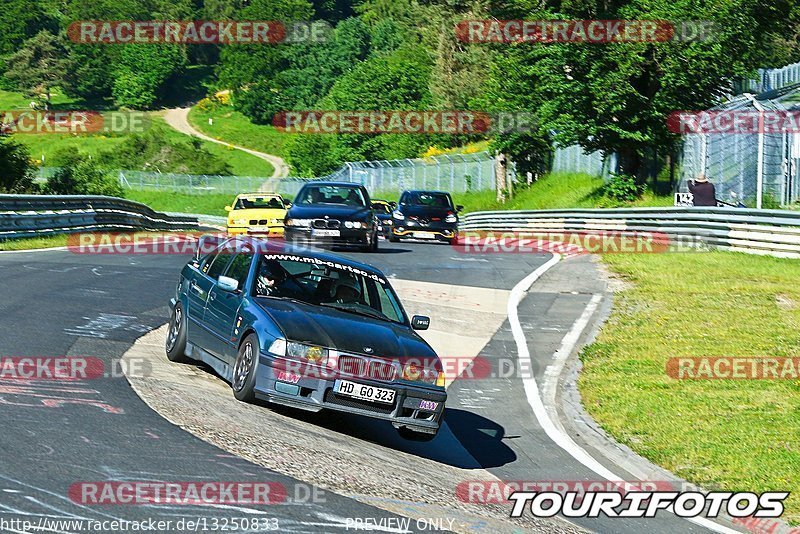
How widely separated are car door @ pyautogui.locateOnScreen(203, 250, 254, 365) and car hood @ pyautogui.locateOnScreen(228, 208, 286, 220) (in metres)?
19.0

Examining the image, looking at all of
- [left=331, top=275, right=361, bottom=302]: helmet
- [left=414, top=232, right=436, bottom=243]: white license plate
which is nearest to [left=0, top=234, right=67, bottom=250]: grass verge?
[left=414, top=232, right=436, bottom=243]: white license plate

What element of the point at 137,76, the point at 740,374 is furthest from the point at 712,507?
the point at 137,76

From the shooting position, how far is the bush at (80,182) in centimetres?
4088

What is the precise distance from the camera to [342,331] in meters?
9.89

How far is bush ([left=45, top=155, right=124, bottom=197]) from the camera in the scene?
40875mm

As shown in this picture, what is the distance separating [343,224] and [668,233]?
821 centimetres

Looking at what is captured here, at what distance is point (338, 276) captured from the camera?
11.1m

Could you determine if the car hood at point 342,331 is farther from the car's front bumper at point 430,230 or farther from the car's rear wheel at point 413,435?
the car's front bumper at point 430,230

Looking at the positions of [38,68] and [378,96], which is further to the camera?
[38,68]

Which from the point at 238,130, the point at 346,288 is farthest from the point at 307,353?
the point at 238,130

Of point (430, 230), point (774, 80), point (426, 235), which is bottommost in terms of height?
point (426, 235)

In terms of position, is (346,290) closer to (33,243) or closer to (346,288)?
(346,288)

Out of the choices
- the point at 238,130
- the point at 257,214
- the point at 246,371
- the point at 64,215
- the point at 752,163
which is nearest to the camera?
the point at 246,371

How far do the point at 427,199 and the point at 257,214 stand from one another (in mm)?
6295
